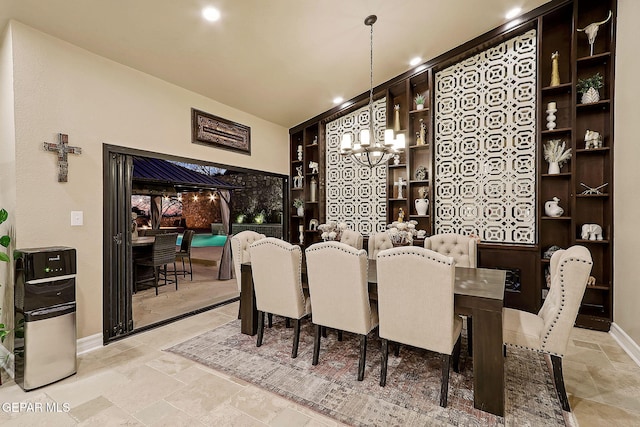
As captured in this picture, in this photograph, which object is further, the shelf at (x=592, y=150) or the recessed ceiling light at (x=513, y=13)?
the recessed ceiling light at (x=513, y=13)

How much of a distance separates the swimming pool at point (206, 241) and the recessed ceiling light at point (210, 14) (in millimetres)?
7947

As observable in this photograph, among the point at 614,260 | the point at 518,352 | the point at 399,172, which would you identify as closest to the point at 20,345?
the point at 518,352

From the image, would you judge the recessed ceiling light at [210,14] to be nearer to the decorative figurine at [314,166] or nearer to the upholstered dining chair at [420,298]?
the upholstered dining chair at [420,298]

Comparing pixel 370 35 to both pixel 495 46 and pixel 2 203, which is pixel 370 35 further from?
pixel 2 203

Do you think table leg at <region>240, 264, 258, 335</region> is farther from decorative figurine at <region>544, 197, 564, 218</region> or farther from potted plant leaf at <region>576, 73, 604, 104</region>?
potted plant leaf at <region>576, 73, 604, 104</region>

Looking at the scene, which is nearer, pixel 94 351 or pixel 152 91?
pixel 94 351

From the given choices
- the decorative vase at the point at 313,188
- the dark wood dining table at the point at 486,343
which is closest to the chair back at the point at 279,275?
the dark wood dining table at the point at 486,343

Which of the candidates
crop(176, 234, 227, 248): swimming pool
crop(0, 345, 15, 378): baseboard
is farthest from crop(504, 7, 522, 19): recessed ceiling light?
crop(176, 234, 227, 248): swimming pool

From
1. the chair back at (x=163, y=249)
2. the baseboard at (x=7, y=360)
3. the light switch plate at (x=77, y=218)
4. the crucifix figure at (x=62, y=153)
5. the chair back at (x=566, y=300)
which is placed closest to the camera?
the chair back at (x=566, y=300)

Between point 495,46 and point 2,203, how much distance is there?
5.68 metres

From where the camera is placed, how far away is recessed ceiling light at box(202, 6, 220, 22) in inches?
107

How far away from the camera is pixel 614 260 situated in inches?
131

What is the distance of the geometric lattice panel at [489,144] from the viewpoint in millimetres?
3844

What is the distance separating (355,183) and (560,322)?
3565mm
